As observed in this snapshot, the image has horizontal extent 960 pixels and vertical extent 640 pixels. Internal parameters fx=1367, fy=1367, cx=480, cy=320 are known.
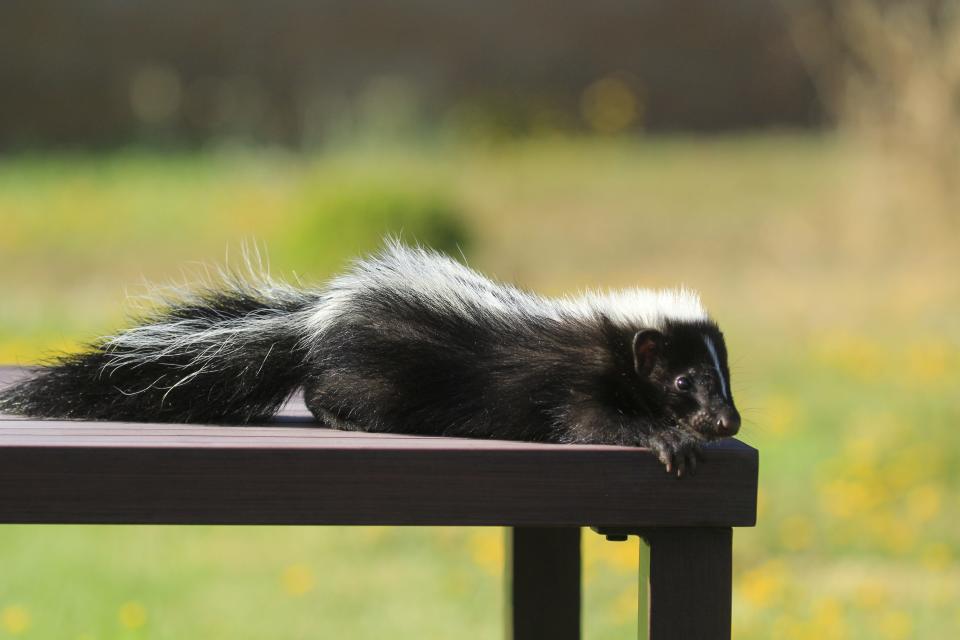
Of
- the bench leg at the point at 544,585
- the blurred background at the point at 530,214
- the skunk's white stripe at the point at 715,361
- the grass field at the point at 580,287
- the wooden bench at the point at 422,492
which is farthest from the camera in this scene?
the blurred background at the point at 530,214

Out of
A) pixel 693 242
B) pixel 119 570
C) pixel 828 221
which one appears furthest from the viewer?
pixel 693 242

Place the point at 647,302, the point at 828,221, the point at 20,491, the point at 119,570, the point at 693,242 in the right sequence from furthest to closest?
the point at 693,242 → the point at 828,221 → the point at 119,570 → the point at 647,302 → the point at 20,491

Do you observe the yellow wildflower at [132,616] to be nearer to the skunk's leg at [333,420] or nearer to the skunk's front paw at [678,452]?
the skunk's leg at [333,420]

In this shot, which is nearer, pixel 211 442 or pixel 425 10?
pixel 211 442

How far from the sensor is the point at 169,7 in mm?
14547

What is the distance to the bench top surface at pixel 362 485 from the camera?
2131 millimetres

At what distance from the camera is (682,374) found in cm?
253

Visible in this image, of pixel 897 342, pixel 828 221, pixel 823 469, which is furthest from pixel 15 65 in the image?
pixel 823 469

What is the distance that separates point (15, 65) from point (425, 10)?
14.2 ft

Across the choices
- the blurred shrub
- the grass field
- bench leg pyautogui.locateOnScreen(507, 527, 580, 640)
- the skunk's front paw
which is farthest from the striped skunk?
the blurred shrub

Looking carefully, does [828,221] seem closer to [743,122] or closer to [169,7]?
[743,122]

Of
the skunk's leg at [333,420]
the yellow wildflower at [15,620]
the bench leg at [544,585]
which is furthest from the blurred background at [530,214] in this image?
the bench leg at [544,585]

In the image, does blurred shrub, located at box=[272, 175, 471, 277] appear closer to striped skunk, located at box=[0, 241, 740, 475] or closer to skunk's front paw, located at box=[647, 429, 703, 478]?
striped skunk, located at box=[0, 241, 740, 475]

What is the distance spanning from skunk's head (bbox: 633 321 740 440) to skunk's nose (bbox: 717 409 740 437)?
0.06 feet
